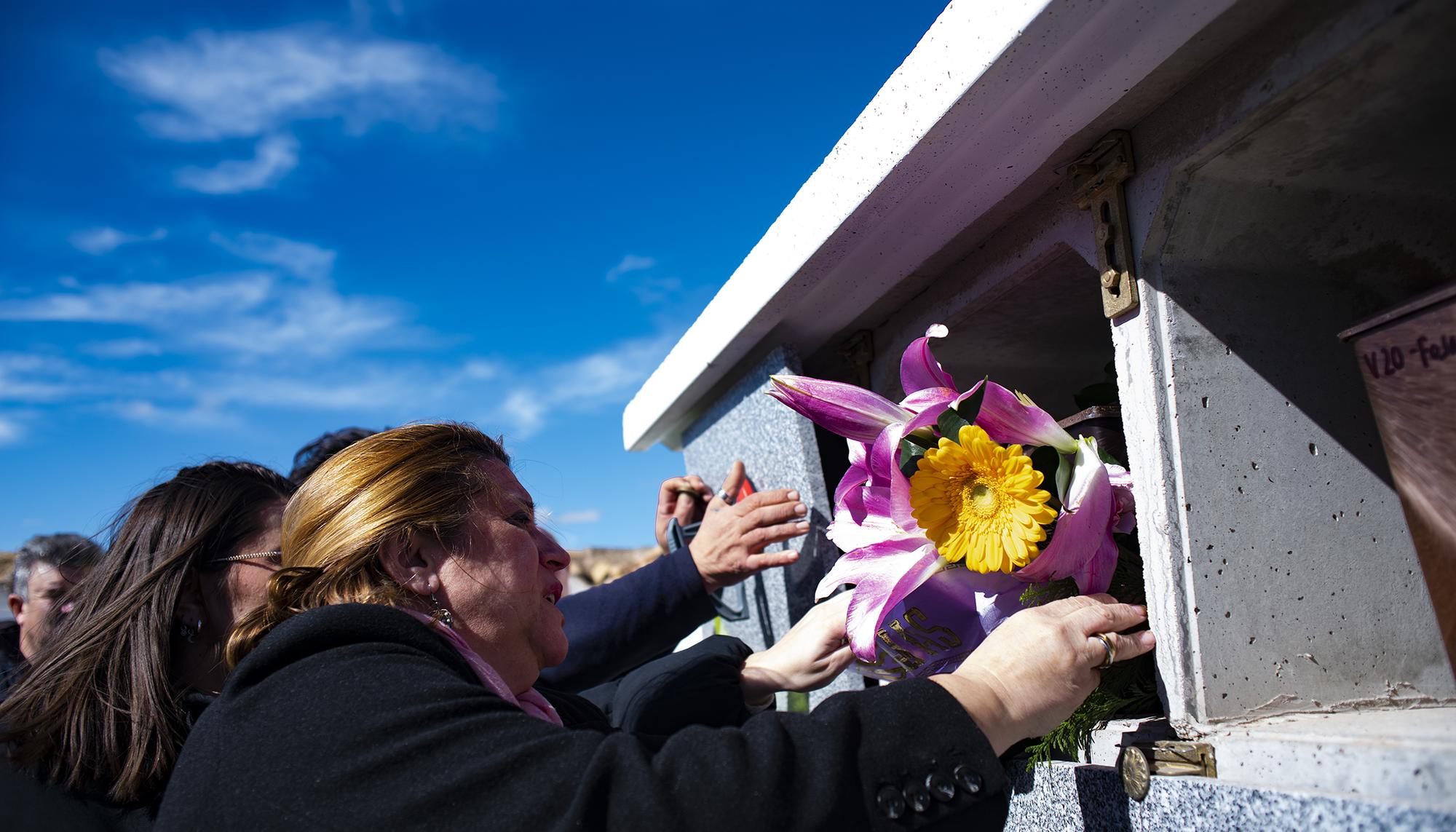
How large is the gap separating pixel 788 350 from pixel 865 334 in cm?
17

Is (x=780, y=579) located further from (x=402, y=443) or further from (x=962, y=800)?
(x=962, y=800)

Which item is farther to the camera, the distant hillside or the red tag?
the distant hillside

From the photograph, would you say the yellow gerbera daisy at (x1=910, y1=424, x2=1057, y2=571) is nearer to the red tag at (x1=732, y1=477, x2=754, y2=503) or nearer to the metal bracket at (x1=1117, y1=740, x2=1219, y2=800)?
the metal bracket at (x1=1117, y1=740, x2=1219, y2=800)

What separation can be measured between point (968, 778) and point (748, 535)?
→ 3.46 feet

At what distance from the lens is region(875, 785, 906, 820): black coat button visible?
3.06 ft

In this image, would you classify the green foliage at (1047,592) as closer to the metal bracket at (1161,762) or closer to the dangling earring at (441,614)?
the metal bracket at (1161,762)

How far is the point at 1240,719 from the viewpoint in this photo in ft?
3.69

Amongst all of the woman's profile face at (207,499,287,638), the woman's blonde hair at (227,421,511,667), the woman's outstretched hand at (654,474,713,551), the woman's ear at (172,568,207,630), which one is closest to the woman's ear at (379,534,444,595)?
the woman's blonde hair at (227,421,511,667)

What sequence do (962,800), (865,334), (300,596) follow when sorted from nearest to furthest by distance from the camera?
(962,800) < (300,596) < (865,334)

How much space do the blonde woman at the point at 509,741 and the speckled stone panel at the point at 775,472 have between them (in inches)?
37.5

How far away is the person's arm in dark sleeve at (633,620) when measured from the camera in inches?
83.2

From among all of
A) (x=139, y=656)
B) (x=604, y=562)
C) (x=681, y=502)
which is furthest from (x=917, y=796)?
(x=604, y=562)

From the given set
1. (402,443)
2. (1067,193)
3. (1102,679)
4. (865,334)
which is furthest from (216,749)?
(865,334)

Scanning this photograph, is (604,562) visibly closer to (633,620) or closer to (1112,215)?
(633,620)
